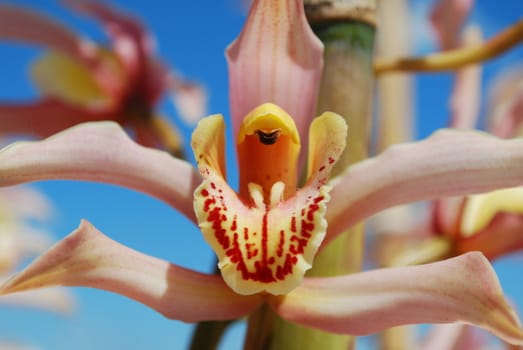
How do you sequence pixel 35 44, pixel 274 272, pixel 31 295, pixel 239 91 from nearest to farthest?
pixel 274 272 < pixel 239 91 < pixel 35 44 < pixel 31 295

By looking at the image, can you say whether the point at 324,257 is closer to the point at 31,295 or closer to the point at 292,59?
the point at 292,59

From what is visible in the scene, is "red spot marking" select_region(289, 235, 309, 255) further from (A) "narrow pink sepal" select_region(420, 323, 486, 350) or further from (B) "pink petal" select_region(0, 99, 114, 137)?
(B) "pink petal" select_region(0, 99, 114, 137)

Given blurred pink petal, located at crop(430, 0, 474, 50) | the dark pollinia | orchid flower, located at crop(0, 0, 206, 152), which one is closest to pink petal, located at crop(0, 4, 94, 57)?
orchid flower, located at crop(0, 0, 206, 152)

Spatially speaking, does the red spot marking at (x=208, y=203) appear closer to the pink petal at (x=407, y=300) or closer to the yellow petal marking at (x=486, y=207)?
the pink petal at (x=407, y=300)

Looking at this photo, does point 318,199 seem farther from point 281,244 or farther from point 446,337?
point 446,337

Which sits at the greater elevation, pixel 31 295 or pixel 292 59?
pixel 292 59

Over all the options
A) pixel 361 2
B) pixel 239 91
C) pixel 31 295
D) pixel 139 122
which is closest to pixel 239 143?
pixel 239 91

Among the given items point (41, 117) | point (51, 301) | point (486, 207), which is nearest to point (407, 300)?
point (486, 207)

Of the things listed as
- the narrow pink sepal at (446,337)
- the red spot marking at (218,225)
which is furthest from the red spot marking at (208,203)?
the narrow pink sepal at (446,337)
